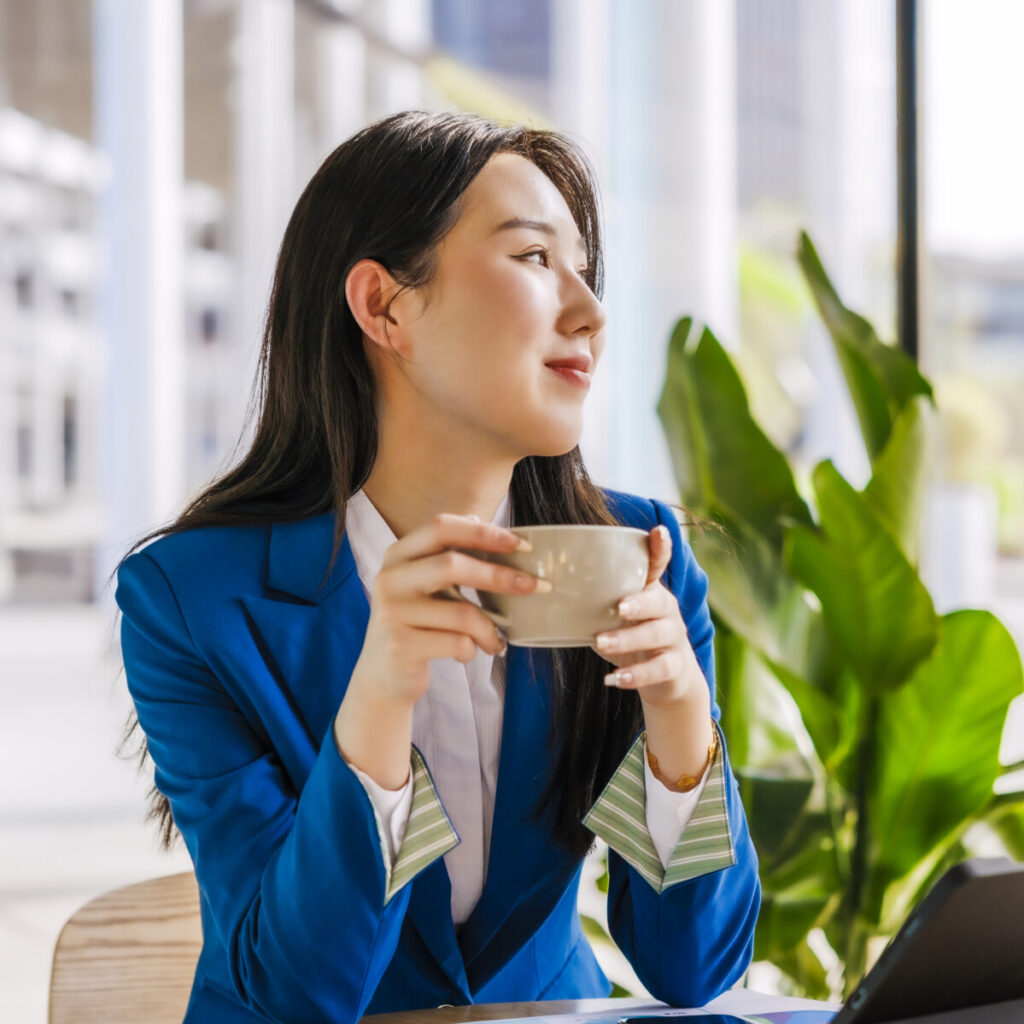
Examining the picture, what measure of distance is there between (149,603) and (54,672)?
3.97 meters

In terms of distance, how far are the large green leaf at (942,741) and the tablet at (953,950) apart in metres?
1.15

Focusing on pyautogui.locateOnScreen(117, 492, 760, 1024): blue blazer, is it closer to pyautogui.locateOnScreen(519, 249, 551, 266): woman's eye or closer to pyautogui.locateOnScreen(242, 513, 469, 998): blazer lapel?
pyautogui.locateOnScreen(242, 513, 469, 998): blazer lapel

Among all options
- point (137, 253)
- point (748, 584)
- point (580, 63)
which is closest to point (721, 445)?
point (748, 584)

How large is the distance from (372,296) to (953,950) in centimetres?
68

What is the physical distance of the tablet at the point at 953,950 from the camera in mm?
605

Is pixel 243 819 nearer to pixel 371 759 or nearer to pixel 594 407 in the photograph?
pixel 371 759

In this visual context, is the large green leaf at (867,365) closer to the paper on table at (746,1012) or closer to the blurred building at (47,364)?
the paper on table at (746,1012)

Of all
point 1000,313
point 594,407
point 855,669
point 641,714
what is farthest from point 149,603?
point 1000,313

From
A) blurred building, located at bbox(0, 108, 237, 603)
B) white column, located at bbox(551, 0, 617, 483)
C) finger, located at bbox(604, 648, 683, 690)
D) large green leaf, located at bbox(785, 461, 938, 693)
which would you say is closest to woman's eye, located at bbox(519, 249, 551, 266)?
finger, located at bbox(604, 648, 683, 690)

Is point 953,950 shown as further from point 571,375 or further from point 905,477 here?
point 905,477

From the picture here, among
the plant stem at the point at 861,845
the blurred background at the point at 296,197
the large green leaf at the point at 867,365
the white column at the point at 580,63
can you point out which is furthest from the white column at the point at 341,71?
the plant stem at the point at 861,845

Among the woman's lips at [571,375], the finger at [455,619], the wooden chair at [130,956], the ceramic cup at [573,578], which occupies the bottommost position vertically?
the wooden chair at [130,956]

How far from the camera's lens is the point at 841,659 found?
1.86 meters

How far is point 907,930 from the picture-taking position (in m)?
0.62
